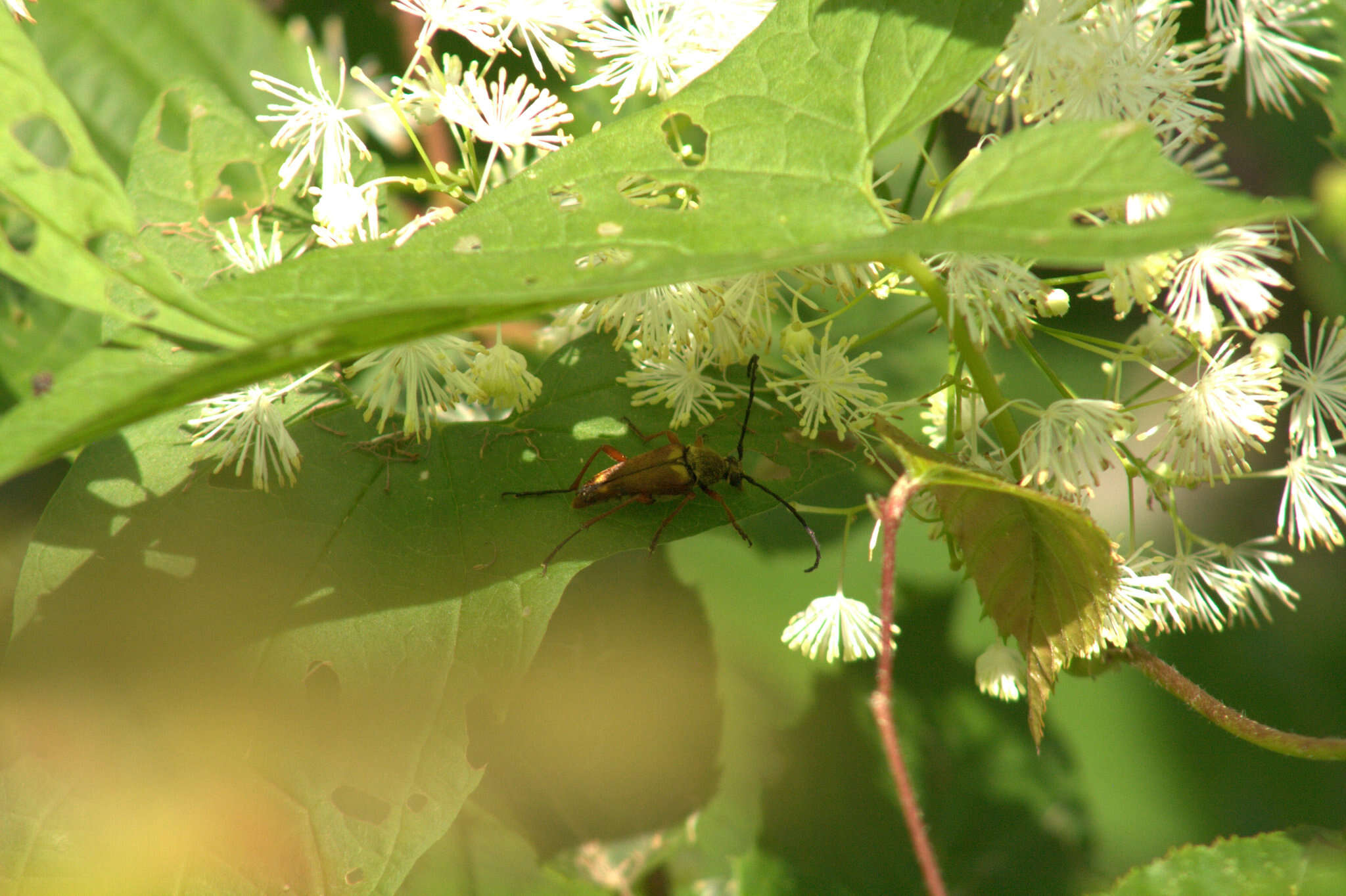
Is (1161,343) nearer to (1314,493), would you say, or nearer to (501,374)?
(1314,493)

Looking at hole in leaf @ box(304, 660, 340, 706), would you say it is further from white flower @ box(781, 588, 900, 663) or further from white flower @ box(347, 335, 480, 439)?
white flower @ box(781, 588, 900, 663)

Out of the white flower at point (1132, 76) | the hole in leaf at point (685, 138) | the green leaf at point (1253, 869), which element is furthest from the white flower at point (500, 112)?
the green leaf at point (1253, 869)

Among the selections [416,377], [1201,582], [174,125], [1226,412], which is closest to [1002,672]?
[1201,582]

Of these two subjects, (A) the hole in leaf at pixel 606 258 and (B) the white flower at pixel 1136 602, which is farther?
(B) the white flower at pixel 1136 602

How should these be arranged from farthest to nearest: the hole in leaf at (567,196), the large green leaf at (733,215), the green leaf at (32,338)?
the green leaf at (32,338), the hole in leaf at (567,196), the large green leaf at (733,215)

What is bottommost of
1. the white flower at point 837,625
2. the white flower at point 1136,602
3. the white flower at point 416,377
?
the white flower at point 837,625

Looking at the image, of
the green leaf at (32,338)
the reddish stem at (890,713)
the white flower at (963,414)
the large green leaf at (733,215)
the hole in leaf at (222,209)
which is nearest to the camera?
the large green leaf at (733,215)

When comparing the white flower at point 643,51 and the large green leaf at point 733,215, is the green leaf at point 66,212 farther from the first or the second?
the white flower at point 643,51

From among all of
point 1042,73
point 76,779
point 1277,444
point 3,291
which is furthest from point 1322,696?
point 3,291
